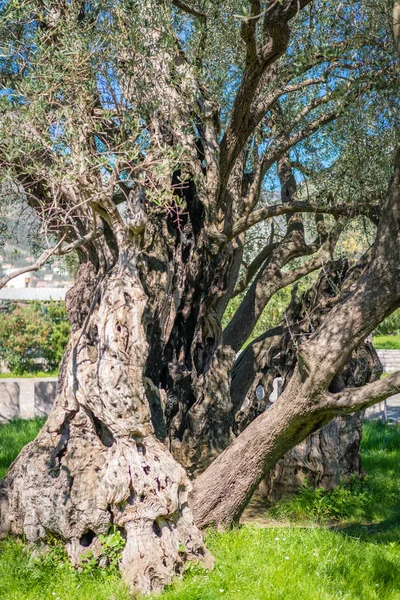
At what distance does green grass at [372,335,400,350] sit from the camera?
29.4m

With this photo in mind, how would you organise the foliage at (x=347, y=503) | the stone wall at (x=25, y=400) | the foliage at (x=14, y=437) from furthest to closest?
the stone wall at (x=25, y=400) < the foliage at (x=14, y=437) < the foliage at (x=347, y=503)

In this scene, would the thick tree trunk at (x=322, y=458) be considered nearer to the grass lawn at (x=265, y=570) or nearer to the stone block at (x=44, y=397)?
the grass lawn at (x=265, y=570)

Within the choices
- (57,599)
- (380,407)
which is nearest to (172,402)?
(57,599)

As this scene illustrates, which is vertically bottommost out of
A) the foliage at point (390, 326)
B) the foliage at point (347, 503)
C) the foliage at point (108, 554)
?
the foliage at point (347, 503)

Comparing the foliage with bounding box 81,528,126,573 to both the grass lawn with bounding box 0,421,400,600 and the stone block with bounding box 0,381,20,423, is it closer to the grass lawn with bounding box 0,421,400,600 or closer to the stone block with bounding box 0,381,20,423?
the grass lawn with bounding box 0,421,400,600

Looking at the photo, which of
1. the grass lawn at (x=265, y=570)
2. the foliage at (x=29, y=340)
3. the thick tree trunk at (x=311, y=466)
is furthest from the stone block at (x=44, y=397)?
the foliage at (x=29, y=340)

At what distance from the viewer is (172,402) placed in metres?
7.12

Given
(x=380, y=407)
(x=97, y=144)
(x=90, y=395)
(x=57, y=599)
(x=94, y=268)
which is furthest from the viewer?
(x=380, y=407)

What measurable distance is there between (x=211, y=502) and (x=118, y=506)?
1.06m

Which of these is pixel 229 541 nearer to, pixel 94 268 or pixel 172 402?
pixel 172 402

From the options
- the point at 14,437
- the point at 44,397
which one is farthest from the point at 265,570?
the point at 44,397

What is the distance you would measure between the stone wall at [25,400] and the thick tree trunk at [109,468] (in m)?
7.30

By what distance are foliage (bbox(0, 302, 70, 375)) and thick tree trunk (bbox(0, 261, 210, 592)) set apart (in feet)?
58.4

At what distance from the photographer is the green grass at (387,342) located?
29422 millimetres
